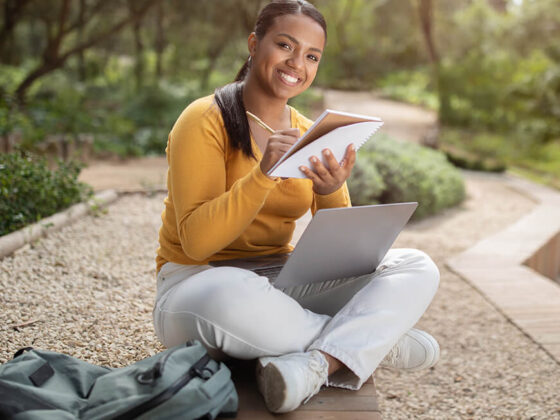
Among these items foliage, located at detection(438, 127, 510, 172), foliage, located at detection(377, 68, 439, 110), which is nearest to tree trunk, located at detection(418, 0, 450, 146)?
foliage, located at detection(438, 127, 510, 172)

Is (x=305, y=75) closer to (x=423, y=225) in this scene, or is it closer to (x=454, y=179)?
(x=423, y=225)

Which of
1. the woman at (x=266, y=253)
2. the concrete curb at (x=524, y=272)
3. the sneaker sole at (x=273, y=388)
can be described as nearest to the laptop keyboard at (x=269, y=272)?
the woman at (x=266, y=253)

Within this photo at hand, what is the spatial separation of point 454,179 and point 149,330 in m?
5.59

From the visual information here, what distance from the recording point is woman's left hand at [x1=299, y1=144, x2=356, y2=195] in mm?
1806

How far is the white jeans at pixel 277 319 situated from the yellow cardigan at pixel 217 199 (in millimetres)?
128

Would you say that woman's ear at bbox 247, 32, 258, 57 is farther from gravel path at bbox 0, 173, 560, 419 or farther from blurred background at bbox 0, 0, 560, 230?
blurred background at bbox 0, 0, 560, 230

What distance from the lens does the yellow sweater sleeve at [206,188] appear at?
1764 mm

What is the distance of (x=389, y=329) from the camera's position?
1818mm

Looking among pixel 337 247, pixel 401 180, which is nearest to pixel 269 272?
pixel 337 247

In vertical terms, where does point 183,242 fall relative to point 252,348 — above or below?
above

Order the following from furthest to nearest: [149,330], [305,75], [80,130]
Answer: [80,130], [149,330], [305,75]

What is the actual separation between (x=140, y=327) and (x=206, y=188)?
108 cm

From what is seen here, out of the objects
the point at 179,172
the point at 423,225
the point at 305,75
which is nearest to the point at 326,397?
the point at 179,172

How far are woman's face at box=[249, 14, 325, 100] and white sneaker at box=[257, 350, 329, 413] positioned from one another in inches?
37.3
